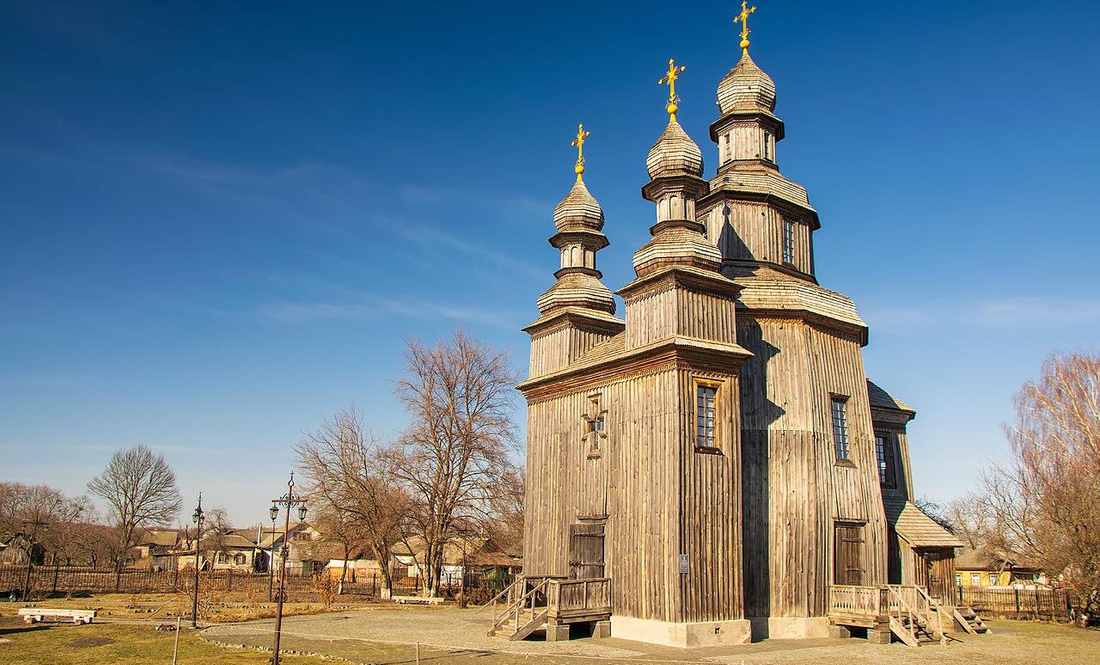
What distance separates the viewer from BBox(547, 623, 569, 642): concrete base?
2144 cm

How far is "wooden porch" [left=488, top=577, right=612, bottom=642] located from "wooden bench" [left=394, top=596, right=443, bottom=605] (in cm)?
1378

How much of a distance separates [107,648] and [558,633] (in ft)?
33.7

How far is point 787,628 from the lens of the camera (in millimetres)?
22375

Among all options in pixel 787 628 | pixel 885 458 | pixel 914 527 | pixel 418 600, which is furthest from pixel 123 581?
pixel 914 527

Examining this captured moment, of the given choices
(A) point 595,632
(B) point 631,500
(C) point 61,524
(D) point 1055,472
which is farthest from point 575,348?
(C) point 61,524

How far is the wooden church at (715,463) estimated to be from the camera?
69.8 feet

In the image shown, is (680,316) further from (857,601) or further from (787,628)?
(857,601)

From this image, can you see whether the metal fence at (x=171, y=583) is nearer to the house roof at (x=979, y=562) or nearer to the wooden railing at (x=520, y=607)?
the wooden railing at (x=520, y=607)

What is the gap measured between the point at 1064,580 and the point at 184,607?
97.8 ft

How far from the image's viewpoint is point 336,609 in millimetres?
31562

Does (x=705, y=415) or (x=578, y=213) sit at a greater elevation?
(x=578, y=213)

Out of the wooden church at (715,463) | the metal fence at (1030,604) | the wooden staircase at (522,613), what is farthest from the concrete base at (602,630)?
the metal fence at (1030,604)

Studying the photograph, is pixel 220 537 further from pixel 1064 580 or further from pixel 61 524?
pixel 1064 580

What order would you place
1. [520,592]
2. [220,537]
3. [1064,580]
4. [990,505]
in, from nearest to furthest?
1. [520,592]
2. [1064,580]
3. [990,505]
4. [220,537]
